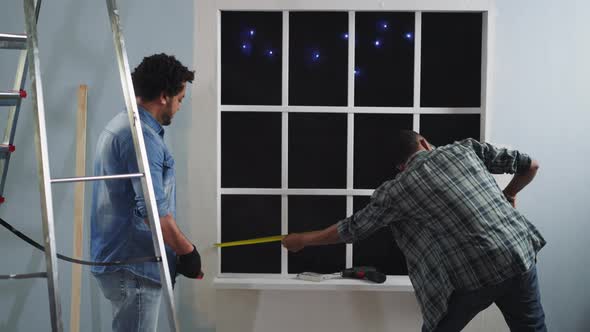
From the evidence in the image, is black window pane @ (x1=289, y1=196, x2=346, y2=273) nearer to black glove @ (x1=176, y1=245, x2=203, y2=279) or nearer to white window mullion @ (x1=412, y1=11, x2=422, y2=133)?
white window mullion @ (x1=412, y1=11, x2=422, y2=133)

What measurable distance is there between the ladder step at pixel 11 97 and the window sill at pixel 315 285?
1361 mm

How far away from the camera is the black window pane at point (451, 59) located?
10.3 feet

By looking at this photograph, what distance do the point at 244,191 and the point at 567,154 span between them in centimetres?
167

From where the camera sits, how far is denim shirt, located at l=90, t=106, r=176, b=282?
222cm

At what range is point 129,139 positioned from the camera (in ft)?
7.27

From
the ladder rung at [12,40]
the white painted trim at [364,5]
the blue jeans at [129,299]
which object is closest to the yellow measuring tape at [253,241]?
the blue jeans at [129,299]

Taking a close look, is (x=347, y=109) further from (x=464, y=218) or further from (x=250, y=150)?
(x=464, y=218)

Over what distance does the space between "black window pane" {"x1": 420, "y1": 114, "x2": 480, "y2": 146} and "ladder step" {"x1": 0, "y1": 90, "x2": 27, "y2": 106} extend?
1942 mm

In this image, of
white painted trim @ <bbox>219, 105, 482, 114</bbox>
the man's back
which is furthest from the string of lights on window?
the man's back

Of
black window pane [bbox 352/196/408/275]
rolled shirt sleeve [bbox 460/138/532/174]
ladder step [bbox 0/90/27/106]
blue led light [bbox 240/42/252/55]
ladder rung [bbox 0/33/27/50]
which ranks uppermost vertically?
blue led light [bbox 240/42/252/55]

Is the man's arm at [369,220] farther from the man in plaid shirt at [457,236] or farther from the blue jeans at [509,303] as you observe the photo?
the blue jeans at [509,303]


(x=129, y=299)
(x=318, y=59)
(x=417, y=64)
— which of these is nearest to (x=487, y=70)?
(x=417, y=64)

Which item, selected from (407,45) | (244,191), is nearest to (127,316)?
(244,191)

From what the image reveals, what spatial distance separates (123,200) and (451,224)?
4.19 ft
